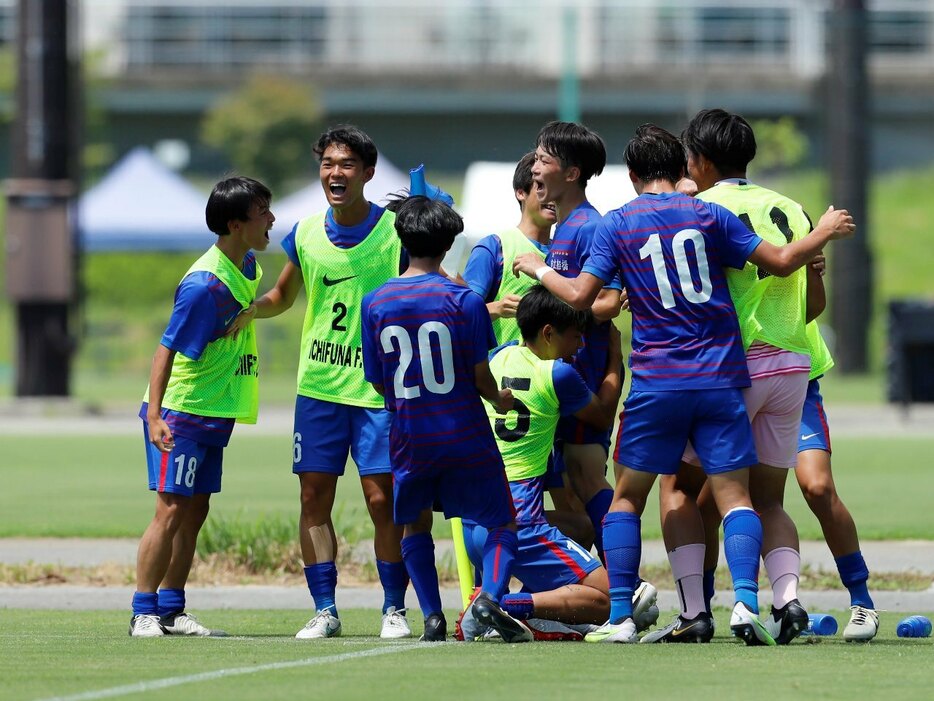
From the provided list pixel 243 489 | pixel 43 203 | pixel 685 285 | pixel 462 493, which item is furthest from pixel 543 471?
pixel 43 203

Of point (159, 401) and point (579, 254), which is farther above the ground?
point (579, 254)

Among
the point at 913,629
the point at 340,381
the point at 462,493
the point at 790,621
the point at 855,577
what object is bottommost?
the point at 913,629

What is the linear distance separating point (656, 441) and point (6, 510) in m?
8.04

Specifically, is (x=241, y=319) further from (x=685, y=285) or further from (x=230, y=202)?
(x=685, y=285)

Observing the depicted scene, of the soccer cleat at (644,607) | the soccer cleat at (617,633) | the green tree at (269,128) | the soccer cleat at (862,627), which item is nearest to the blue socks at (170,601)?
the soccer cleat at (617,633)

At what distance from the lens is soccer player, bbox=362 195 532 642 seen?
7.53 metres

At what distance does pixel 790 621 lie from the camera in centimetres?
760

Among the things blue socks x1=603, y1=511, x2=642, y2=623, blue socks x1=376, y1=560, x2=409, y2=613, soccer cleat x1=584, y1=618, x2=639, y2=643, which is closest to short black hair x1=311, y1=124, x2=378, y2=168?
blue socks x1=376, y1=560, x2=409, y2=613

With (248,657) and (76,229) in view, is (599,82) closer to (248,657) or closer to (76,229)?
(76,229)

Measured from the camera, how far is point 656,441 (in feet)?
25.0

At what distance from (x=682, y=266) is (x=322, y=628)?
7.56ft

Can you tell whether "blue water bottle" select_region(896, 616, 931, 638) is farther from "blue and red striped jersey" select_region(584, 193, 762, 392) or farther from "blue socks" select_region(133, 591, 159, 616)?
"blue socks" select_region(133, 591, 159, 616)

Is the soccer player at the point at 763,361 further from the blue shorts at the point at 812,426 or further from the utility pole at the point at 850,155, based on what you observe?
the utility pole at the point at 850,155

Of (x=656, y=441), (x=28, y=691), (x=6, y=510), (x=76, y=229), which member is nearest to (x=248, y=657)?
(x=28, y=691)
